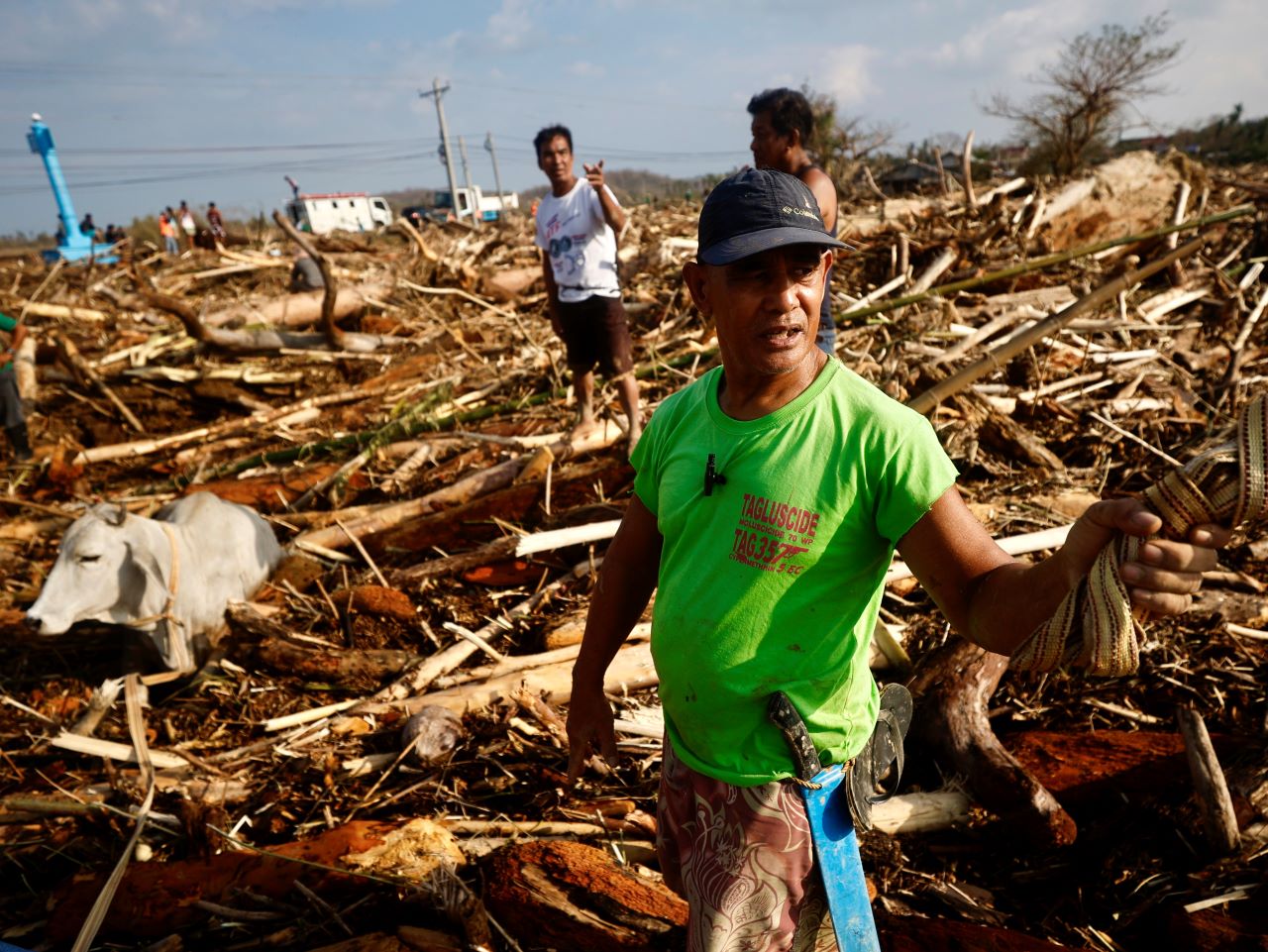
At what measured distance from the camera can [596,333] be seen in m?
5.75

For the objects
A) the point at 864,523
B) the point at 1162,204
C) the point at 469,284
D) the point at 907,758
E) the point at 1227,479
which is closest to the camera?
the point at 1227,479

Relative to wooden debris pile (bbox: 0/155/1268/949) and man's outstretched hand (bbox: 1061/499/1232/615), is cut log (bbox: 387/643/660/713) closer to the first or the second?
wooden debris pile (bbox: 0/155/1268/949)

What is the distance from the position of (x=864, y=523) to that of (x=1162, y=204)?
36.0 feet

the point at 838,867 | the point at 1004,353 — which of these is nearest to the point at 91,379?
the point at 1004,353

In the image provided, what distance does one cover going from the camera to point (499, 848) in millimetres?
2697

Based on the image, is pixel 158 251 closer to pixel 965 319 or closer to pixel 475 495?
pixel 475 495

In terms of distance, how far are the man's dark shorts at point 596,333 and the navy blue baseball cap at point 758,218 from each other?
4.10m

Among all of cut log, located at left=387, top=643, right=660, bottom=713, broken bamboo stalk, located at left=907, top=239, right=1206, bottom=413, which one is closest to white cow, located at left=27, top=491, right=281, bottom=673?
cut log, located at left=387, top=643, right=660, bottom=713

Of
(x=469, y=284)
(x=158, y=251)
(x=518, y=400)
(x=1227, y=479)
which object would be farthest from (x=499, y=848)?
(x=158, y=251)

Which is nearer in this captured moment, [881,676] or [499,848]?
[499,848]

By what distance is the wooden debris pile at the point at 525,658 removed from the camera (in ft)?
8.59

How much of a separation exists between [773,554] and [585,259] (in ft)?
14.9

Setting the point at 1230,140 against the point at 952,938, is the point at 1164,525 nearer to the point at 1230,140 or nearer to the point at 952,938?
the point at 952,938

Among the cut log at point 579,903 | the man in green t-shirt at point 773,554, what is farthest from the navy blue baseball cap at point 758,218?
the cut log at point 579,903
